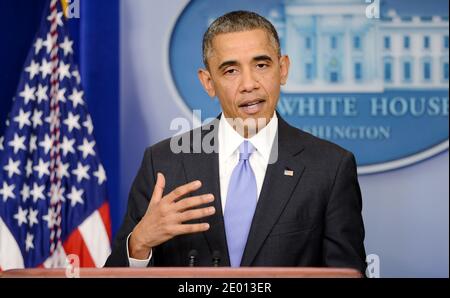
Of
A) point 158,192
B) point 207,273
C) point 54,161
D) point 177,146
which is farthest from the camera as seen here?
point 54,161

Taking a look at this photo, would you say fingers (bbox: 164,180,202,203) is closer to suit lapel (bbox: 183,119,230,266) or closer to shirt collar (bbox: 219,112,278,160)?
suit lapel (bbox: 183,119,230,266)

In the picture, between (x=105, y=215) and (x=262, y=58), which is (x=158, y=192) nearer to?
(x=262, y=58)

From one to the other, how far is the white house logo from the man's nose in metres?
1.44

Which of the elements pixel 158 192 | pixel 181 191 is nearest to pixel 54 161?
pixel 158 192

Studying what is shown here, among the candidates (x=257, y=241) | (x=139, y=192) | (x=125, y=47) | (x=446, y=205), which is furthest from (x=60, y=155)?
(x=446, y=205)

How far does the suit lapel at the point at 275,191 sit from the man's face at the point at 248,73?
11cm

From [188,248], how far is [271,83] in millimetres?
525

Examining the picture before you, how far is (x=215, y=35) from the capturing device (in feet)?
7.25

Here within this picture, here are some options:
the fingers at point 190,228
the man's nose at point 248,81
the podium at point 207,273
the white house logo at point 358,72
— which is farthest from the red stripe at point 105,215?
the podium at point 207,273

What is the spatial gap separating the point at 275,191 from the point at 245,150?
0.16 metres

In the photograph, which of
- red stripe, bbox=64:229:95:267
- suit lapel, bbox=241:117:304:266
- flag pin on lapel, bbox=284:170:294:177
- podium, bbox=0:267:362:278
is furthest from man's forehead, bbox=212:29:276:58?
red stripe, bbox=64:229:95:267

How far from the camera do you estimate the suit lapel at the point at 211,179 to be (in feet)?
6.60

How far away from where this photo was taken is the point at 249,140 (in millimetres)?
2152

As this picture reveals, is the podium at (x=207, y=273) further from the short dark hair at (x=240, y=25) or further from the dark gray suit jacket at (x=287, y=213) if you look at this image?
the short dark hair at (x=240, y=25)
